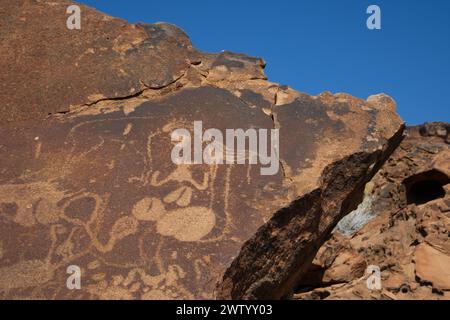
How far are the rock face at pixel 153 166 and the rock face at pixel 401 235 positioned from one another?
16 centimetres

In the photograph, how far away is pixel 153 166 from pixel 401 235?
206cm

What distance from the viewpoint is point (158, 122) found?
12.3 feet

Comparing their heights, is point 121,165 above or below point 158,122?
below

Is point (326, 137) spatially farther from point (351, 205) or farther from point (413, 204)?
point (413, 204)

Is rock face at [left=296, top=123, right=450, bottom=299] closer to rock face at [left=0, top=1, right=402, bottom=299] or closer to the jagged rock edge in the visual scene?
rock face at [left=0, top=1, right=402, bottom=299]

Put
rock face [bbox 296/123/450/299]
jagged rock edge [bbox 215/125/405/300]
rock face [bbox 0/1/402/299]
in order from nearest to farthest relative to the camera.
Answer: rock face [bbox 0/1/402/299], jagged rock edge [bbox 215/125/405/300], rock face [bbox 296/123/450/299]

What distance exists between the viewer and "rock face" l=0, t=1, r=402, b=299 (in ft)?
10.1

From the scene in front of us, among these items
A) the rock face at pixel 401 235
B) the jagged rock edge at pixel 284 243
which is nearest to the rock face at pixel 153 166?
the jagged rock edge at pixel 284 243

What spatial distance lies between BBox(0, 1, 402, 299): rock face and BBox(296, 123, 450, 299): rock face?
0.16 m

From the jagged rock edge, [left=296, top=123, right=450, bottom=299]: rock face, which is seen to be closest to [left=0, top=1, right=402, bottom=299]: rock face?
the jagged rock edge

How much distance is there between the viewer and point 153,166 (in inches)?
138

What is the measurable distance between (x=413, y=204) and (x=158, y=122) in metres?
2.10

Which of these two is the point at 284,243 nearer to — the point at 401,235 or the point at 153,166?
the point at 153,166
